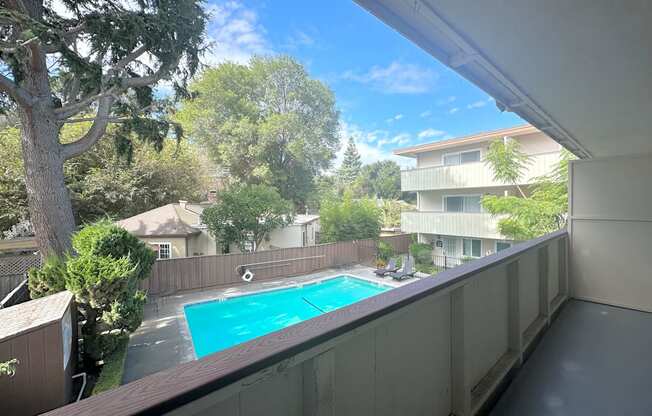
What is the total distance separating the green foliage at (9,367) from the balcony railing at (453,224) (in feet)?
37.0

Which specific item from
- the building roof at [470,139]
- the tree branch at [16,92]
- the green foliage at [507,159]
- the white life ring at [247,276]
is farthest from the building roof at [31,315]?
the building roof at [470,139]

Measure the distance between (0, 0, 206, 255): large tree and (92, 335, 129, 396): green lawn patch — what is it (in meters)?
3.91

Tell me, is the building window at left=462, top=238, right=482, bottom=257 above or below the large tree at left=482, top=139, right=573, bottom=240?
below

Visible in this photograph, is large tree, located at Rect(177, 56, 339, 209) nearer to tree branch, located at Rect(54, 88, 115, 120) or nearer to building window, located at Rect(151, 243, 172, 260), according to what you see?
building window, located at Rect(151, 243, 172, 260)

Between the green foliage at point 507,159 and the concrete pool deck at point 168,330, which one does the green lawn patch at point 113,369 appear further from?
the green foliage at point 507,159

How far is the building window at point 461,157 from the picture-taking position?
11.6m

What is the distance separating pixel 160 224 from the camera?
441 inches

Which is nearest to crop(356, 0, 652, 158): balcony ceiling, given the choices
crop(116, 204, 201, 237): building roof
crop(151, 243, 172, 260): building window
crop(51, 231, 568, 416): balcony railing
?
crop(51, 231, 568, 416): balcony railing

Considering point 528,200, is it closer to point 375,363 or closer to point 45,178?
point 375,363

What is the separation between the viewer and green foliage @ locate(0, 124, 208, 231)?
11.2 metres

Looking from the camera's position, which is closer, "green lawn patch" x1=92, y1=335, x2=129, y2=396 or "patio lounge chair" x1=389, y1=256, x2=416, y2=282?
"green lawn patch" x1=92, y1=335, x2=129, y2=396

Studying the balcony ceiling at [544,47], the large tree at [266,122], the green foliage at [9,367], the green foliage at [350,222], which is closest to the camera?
the balcony ceiling at [544,47]

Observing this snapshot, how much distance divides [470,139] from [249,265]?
9.36m

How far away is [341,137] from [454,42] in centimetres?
2218
